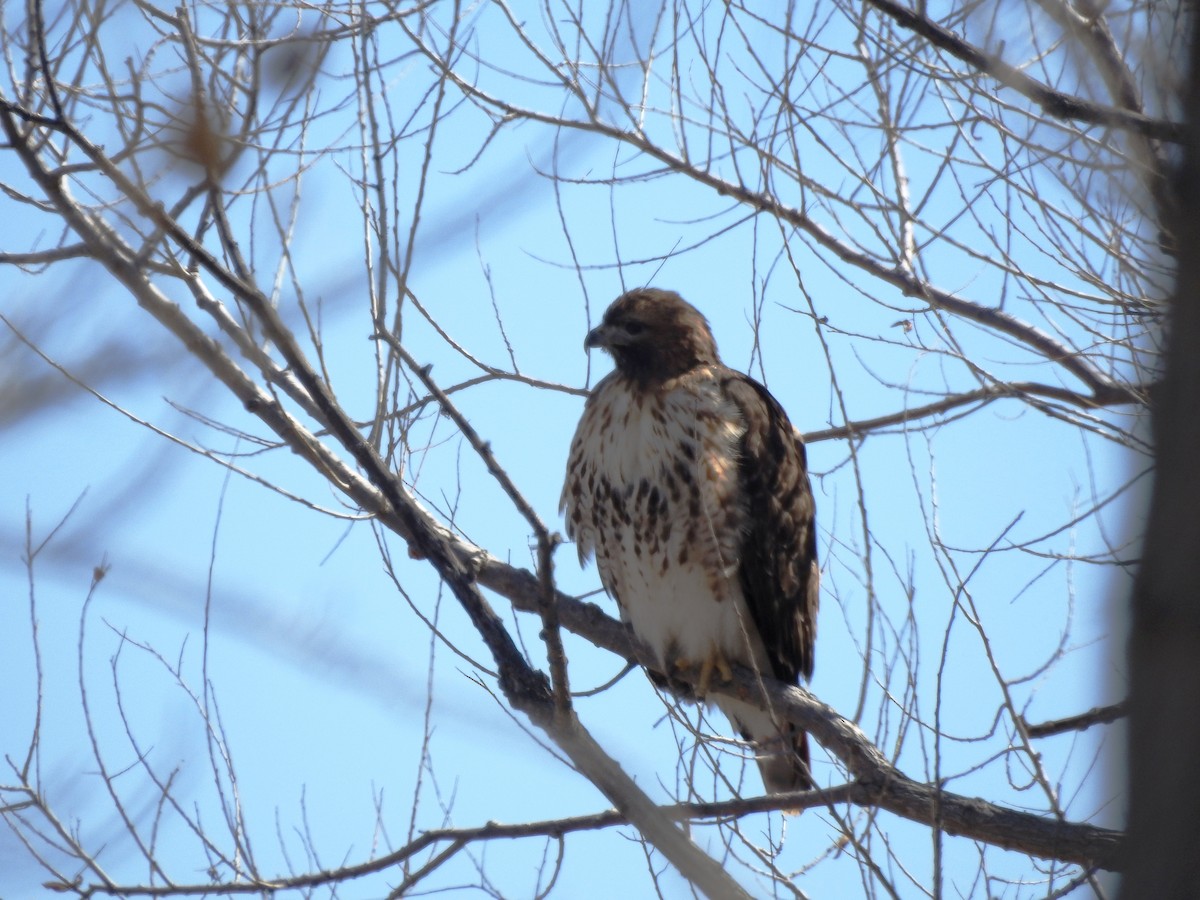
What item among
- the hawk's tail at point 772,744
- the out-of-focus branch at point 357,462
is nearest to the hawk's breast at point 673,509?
the hawk's tail at point 772,744

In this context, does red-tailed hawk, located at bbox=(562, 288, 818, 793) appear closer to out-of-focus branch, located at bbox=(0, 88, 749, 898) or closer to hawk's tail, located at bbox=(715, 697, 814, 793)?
hawk's tail, located at bbox=(715, 697, 814, 793)

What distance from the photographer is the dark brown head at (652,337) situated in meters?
4.80

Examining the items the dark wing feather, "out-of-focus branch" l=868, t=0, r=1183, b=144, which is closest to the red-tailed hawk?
the dark wing feather

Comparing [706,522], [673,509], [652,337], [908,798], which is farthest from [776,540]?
[908,798]

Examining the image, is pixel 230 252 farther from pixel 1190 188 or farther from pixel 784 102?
pixel 1190 188

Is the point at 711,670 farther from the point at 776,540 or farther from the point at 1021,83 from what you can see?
the point at 1021,83

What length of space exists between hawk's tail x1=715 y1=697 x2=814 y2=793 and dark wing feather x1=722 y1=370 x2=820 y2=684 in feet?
0.66

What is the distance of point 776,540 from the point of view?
14.9 feet

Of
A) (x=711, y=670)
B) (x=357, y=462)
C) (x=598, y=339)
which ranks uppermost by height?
(x=598, y=339)

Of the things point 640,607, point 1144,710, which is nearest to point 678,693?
point 640,607

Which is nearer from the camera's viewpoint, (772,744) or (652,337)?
(772,744)

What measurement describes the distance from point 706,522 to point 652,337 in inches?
30.5

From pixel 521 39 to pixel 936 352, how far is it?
5.79 ft

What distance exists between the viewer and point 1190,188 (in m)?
0.99
